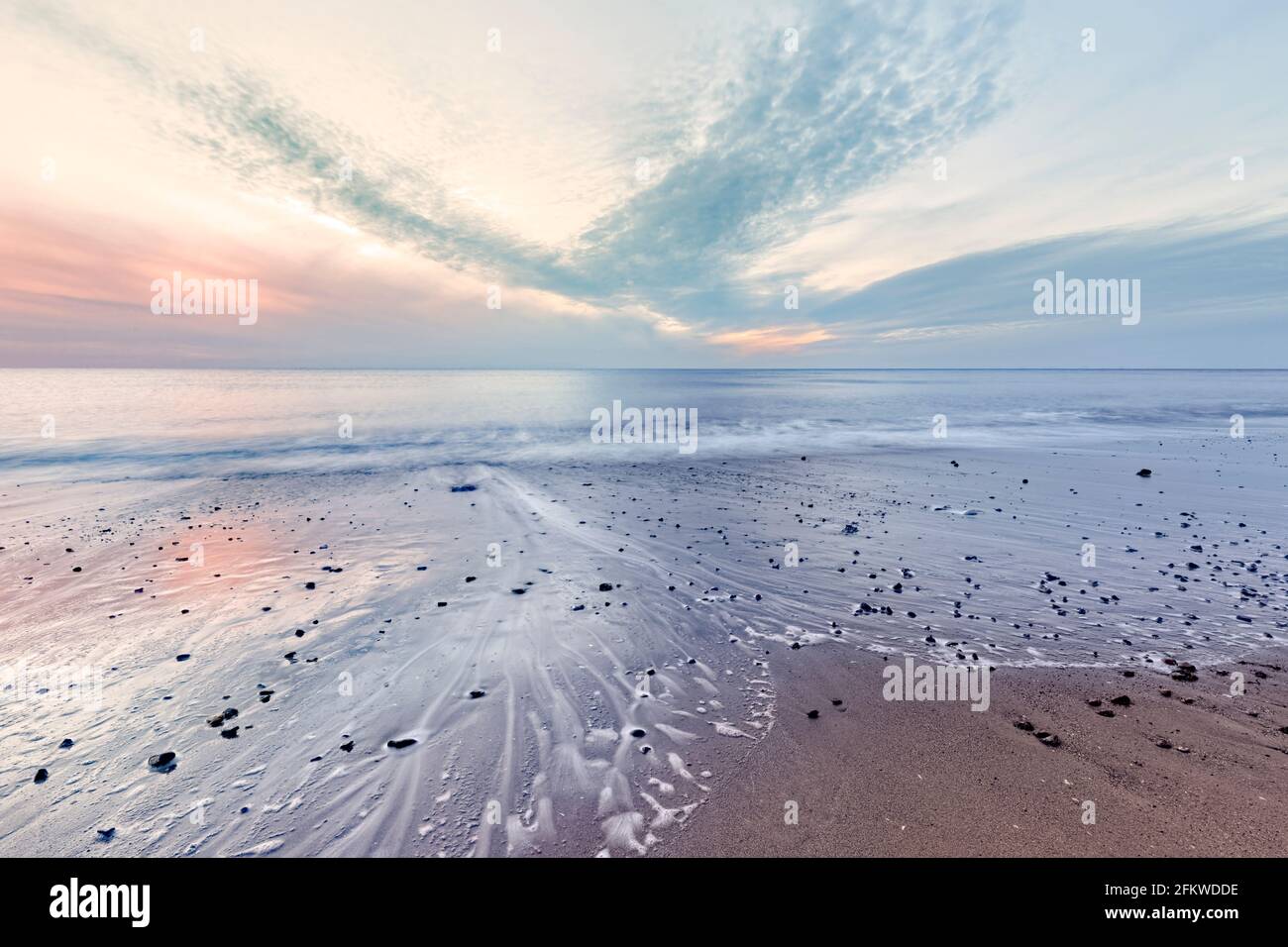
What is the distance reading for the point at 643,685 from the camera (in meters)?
7.25

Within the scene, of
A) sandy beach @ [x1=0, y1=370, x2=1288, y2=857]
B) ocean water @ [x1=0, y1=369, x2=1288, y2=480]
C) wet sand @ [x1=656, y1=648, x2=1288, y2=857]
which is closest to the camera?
wet sand @ [x1=656, y1=648, x2=1288, y2=857]

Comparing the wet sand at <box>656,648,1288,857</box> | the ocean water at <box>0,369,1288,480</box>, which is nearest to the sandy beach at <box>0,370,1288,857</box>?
the wet sand at <box>656,648,1288,857</box>

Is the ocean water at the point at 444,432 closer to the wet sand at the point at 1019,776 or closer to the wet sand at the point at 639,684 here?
the wet sand at the point at 639,684

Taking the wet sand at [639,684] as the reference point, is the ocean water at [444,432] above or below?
above

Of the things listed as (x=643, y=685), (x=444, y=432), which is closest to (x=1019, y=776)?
(x=643, y=685)

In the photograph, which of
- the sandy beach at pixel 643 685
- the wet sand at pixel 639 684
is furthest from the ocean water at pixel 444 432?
the wet sand at pixel 639 684

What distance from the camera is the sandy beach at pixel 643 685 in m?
4.77

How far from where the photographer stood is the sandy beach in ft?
15.7

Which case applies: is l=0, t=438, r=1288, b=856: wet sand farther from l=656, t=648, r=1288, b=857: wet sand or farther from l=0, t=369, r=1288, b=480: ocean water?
l=0, t=369, r=1288, b=480: ocean water

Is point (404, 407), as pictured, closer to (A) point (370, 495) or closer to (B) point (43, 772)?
(A) point (370, 495)

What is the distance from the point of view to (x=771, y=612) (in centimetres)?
940

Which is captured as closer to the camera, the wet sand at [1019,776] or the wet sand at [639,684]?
the wet sand at [1019,776]
